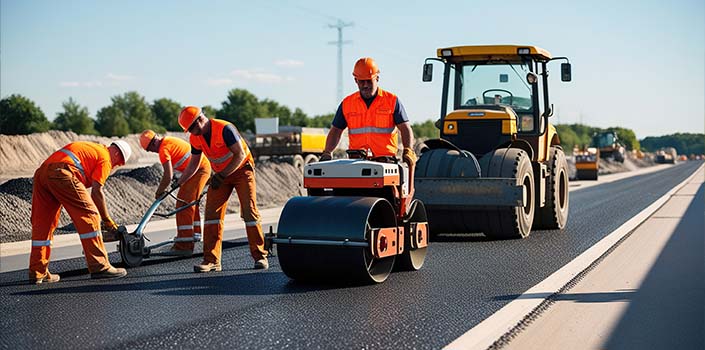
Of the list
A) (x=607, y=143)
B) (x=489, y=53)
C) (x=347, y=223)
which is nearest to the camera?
(x=347, y=223)

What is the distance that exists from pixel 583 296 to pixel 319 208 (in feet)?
7.76

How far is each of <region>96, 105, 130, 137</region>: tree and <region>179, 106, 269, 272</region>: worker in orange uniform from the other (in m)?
72.0

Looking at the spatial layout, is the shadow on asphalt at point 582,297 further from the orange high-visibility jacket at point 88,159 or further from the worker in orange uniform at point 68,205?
the orange high-visibility jacket at point 88,159

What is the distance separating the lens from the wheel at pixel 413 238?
8.25m

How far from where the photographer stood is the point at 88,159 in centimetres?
840

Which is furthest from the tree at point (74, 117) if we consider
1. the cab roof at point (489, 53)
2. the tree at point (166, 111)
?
the cab roof at point (489, 53)

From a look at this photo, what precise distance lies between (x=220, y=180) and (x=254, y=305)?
2.10 m

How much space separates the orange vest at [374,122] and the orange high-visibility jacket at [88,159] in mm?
2414

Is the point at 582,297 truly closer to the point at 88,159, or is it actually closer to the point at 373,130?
the point at 373,130

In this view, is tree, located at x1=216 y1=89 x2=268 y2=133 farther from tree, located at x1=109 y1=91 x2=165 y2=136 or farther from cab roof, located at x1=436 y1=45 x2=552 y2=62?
cab roof, located at x1=436 y1=45 x2=552 y2=62

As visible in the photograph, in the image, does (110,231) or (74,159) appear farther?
(110,231)

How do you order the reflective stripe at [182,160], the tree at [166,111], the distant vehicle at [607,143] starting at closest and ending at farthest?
the reflective stripe at [182,160] < the distant vehicle at [607,143] < the tree at [166,111]

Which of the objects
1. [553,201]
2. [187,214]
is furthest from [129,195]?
[553,201]

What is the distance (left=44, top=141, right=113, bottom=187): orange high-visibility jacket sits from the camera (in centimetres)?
829
